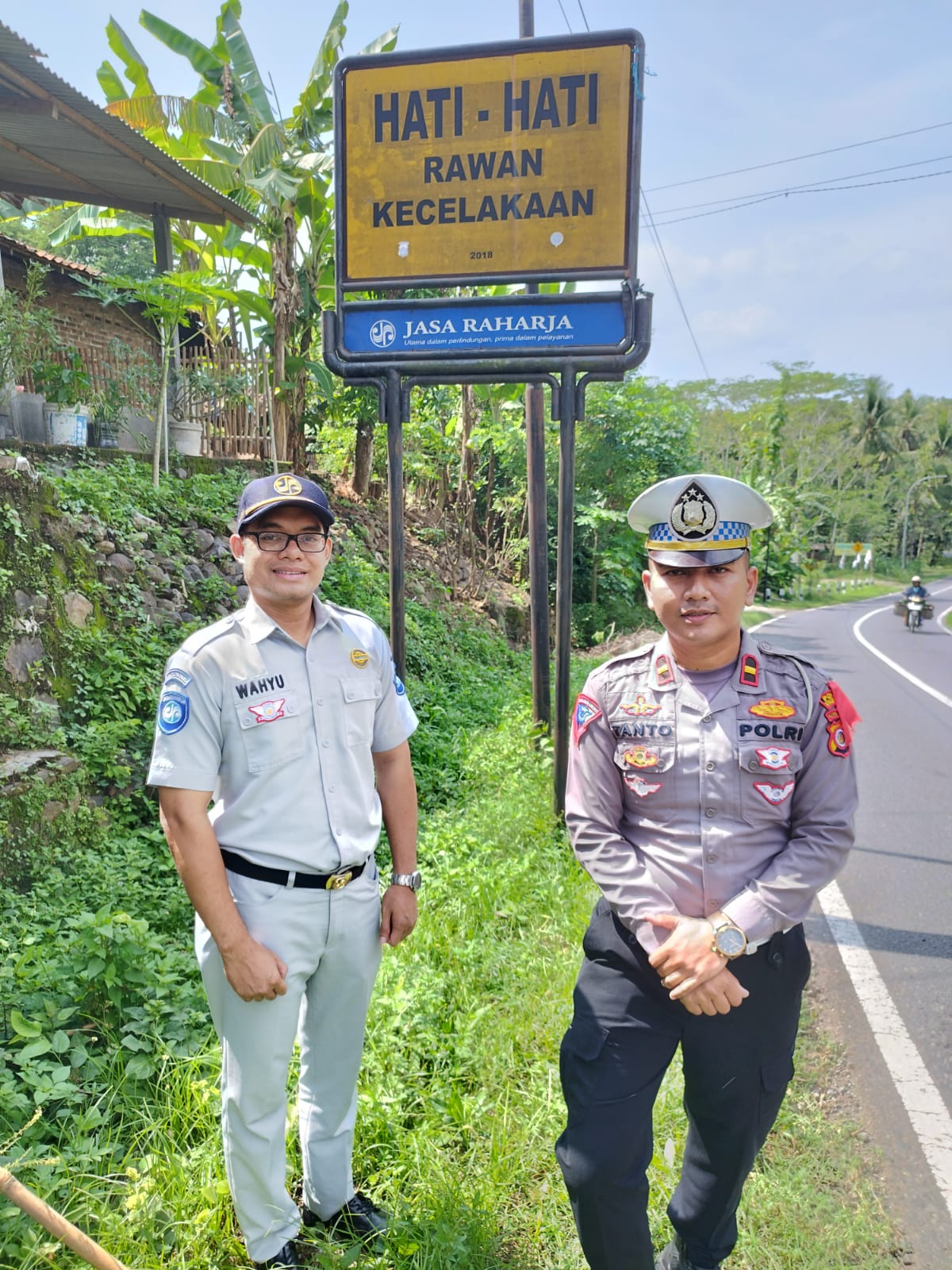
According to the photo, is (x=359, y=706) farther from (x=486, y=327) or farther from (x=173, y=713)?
(x=486, y=327)

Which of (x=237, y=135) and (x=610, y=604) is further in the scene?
(x=610, y=604)

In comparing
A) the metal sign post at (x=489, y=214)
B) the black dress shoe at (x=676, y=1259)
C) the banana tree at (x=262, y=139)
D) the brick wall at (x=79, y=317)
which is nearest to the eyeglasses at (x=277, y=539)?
the black dress shoe at (x=676, y=1259)

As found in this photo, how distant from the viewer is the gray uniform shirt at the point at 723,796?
1925mm

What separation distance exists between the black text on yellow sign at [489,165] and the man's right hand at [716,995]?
3.32 m

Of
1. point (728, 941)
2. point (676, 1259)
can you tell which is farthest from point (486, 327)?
point (676, 1259)

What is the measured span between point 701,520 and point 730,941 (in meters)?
0.97

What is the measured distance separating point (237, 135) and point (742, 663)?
31.7 ft

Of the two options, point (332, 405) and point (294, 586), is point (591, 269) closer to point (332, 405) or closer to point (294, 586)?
point (294, 586)

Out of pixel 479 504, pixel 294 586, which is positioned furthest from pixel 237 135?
pixel 294 586

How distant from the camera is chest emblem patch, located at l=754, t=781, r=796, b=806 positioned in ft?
6.43

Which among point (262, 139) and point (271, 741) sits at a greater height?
point (262, 139)

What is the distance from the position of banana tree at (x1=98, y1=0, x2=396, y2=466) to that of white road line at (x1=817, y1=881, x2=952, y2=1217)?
8139 mm

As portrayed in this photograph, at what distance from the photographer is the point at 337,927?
211cm

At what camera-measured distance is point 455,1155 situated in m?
2.53
